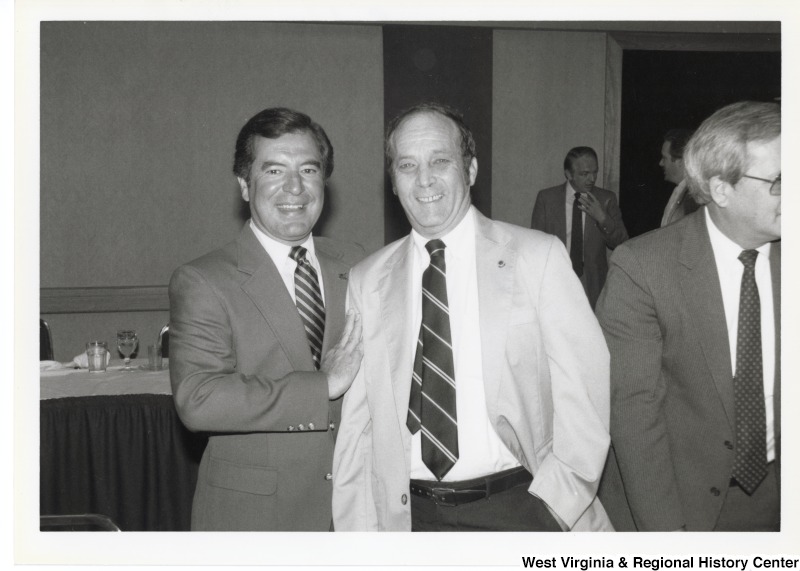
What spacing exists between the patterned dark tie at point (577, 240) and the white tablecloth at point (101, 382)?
10.2 ft

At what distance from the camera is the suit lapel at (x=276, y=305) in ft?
7.26

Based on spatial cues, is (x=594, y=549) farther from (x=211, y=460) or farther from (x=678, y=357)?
(x=211, y=460)

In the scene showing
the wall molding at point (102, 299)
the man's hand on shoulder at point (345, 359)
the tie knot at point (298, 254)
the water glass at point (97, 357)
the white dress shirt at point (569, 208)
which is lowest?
the water glass at point (97, 357)

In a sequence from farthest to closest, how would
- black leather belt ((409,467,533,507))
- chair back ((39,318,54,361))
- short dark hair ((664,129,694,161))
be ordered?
1. short dark hair ((664,129,694,161))
2. chair back ((39,318,54,361))
3. black leather belt ((409,467,533,507))

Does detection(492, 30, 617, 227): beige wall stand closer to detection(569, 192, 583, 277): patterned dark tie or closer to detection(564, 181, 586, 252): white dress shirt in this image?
detection(564, 181, 586, 252): white dress shirt

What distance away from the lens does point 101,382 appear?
371cm

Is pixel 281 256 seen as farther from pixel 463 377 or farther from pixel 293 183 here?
pixel 463 377

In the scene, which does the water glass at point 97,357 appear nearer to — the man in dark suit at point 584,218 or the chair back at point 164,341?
the chair back at point 164,341

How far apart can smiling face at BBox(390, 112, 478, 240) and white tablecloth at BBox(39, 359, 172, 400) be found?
6.35ft

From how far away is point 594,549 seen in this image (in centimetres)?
219

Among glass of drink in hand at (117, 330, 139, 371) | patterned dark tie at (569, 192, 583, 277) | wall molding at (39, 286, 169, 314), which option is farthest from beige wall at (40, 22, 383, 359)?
glass of drink in hand at (117, 330, 139, 371)

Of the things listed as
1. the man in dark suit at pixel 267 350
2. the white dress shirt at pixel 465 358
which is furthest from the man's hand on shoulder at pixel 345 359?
the white dress shirt at pixel 465 358

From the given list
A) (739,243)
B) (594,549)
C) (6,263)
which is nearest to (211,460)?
(6,263)

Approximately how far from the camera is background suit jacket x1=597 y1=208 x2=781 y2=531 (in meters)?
2.09
